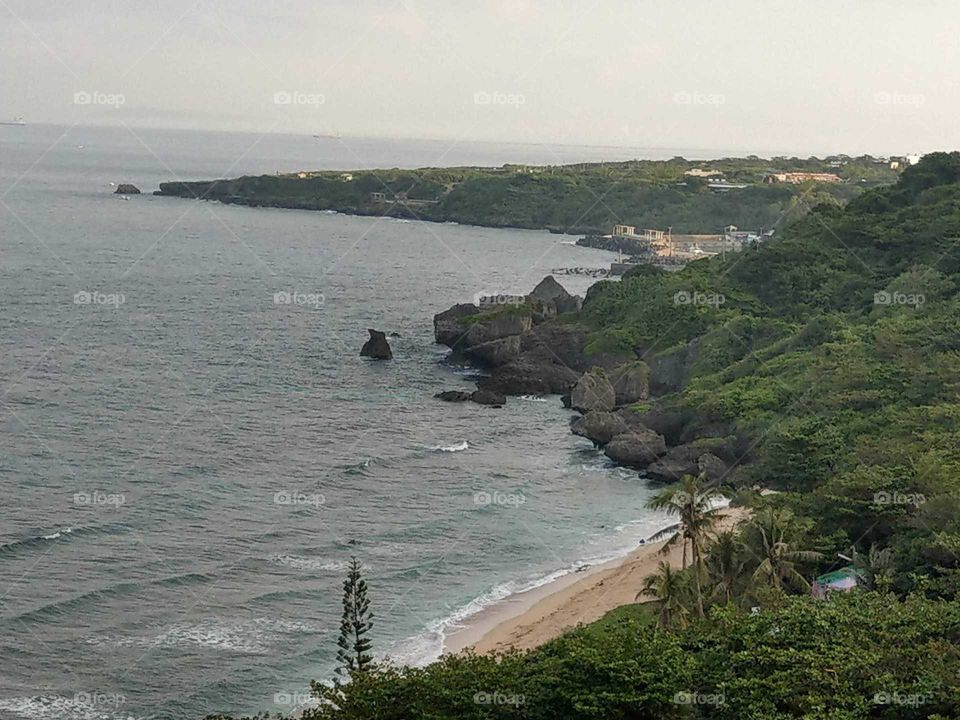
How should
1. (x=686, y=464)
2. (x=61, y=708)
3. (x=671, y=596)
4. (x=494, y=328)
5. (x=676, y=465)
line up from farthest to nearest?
(x=494, y=328), (x=676, y=465), (x=686, y=464), (x=61, y=708), (x=671, y=596)

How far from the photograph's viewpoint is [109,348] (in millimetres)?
66062

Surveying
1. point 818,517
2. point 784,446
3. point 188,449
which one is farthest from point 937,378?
point 188,449

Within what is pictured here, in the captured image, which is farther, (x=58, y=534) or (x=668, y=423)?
(x=668, y=423)

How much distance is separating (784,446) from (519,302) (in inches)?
1544

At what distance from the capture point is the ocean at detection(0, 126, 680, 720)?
3152 centimetres

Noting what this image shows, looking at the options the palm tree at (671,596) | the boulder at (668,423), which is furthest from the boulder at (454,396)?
the palm tree at (671,596)

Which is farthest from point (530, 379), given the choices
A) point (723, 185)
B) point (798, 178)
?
point (798, 178)

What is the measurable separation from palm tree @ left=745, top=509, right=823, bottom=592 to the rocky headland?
57.3 ft

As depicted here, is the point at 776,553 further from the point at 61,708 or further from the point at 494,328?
the point at 494,328

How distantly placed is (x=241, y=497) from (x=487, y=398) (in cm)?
1883

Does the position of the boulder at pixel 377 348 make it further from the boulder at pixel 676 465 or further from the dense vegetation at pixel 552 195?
the dense vegetation at pixel 552 195

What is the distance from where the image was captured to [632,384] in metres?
59.6

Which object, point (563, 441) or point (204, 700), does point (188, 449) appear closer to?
point (563, 441)

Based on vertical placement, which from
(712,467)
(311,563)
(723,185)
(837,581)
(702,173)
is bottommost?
(311,563)
